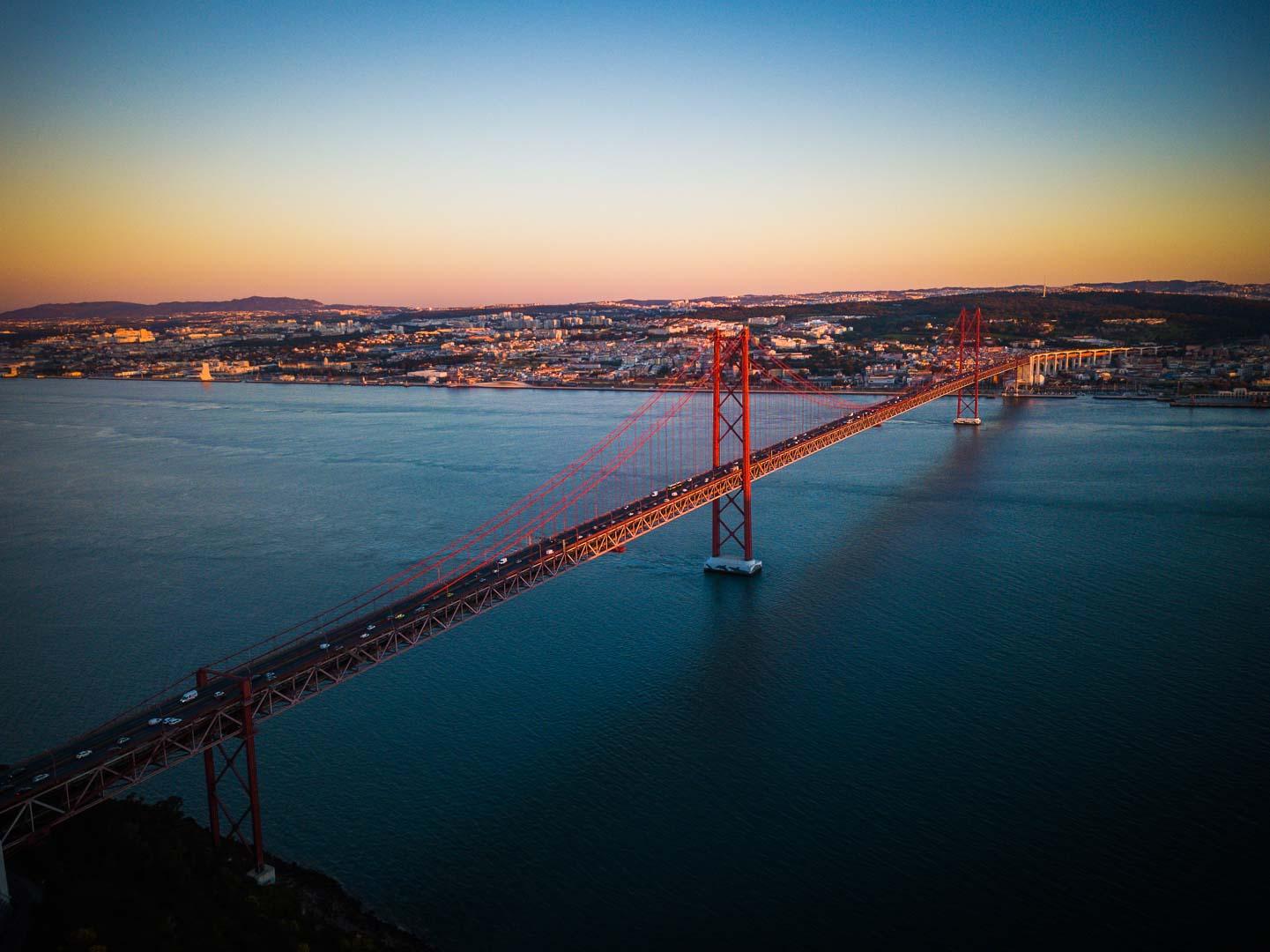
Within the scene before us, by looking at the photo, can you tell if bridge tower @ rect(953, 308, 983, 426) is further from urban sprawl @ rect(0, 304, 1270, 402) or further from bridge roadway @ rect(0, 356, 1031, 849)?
bridge roadway @ rect(0, 356, 1031, 849)

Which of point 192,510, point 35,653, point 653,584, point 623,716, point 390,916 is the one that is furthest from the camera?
point 192,510

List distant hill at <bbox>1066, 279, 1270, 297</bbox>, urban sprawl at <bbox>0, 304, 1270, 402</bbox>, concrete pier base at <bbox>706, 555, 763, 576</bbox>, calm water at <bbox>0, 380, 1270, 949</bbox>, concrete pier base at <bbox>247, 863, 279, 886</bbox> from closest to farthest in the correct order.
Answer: concrete pier base at <bbox>247, 863, 279, 886</bbox>
calm water at <bbox>0, 380, 1270, 949</bbox>
concrete pier base at <bbox>706, 555, 763, 576</bbox>
urban sprawl at <bbox>0, 304, 1270, 402</bbox>
distant hill at <bbox>1066, 279, 1270, 297</bbox>

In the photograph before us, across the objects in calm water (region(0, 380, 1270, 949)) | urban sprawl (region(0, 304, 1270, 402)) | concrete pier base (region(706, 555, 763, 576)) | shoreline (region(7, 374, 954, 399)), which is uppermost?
urban sprawl (region(0, 304, 1270, 402))

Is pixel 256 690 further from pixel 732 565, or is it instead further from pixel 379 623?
pixel 732 565

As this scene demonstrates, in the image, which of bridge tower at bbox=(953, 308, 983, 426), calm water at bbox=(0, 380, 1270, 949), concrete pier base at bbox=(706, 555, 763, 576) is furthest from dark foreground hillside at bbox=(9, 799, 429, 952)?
bridge tower at bbox=(953, 308, 983, 426)

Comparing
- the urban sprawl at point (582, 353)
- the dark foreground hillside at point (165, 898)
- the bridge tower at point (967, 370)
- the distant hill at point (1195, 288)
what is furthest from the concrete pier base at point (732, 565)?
the distant hill at point (1195, 288)

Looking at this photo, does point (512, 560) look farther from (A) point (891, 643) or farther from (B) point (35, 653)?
Result: (B) point (35, 653)

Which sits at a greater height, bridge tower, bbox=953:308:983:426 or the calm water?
bridge tower, bbox=953:308:983:426

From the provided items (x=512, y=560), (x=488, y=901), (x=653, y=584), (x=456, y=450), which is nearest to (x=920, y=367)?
(x=456, y=450)
